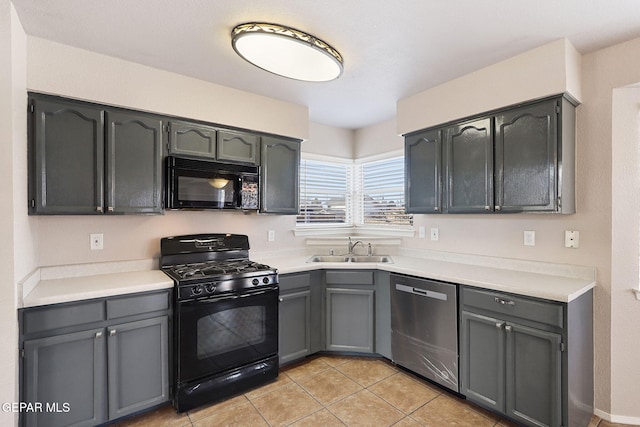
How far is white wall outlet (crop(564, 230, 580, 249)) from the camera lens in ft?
7.29

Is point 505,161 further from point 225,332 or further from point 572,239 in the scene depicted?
point 225,332

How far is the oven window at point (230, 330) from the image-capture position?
2.28 m

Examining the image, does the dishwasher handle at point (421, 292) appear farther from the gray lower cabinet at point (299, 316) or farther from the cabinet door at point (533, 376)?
the gray lower cabinet at point (299, 316)

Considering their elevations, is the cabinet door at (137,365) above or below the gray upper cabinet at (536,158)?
below

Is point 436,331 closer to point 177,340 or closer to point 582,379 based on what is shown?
point 582,379

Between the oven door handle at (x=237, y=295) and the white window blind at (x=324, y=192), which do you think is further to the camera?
the white window blind at (x=324, y=192)

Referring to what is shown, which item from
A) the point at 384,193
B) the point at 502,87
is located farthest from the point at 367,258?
the point at 502,87

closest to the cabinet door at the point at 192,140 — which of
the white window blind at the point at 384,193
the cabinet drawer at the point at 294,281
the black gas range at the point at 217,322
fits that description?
the black gas range at the point at 217,322

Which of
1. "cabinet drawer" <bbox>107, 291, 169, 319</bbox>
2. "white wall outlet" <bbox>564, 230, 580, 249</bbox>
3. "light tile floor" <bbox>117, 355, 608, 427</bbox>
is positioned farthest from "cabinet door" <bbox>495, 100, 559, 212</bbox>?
"cabinet drawer" <bbox>107, 291, 169, 319</bbox>

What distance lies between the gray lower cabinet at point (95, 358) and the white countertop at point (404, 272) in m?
0.07

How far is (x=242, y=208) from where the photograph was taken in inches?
112

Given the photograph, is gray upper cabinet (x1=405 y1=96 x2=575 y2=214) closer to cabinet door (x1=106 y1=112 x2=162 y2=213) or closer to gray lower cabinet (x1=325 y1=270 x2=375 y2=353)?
gray lower cabinet (x1=325 y1=270 x2=375 y2=353)

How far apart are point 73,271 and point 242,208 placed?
1314 millimetres

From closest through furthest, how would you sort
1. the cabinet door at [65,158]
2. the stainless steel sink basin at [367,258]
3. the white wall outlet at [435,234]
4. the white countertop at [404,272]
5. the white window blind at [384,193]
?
the white countertop at [404,272], the cabinet door at [65,158], the white wall outlet at [435,234], the stainless steel sink basin at [367,258], the white window blind at [384,193]
